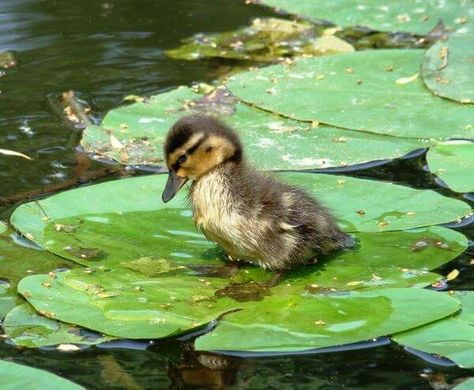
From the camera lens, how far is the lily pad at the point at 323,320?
386 centimetres

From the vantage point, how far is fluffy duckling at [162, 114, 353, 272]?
4.45 metres

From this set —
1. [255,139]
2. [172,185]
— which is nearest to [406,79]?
[255,139]

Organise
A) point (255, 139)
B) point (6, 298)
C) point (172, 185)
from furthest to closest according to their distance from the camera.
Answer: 1. point (255, 139)
2. point (172, 185)
3. point (6, 298)

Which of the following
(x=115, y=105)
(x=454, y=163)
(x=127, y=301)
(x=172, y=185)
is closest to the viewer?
(x=127, y=301)

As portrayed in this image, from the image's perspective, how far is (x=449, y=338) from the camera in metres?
3.87

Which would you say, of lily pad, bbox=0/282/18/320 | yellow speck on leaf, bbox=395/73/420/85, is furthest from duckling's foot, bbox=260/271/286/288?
yellow speck on leaf, bbox=395/73/420/85

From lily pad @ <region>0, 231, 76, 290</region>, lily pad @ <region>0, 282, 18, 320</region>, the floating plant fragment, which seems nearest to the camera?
lily pad @ <region>0, 282, 18, 320</region>

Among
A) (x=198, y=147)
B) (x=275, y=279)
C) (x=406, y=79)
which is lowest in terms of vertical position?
(x=275, y=279)

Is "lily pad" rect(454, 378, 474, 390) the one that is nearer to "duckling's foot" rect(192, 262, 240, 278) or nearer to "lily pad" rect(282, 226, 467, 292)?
"lily pad" rect(282, 226, 467, 292)

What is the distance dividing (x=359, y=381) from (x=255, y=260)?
85 centimetres

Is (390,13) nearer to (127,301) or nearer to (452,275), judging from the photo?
(452,275)

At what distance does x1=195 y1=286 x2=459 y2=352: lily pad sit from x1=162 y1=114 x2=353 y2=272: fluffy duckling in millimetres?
338

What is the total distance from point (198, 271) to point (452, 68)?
2490 mm

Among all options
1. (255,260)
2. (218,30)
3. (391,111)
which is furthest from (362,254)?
(218,30)
